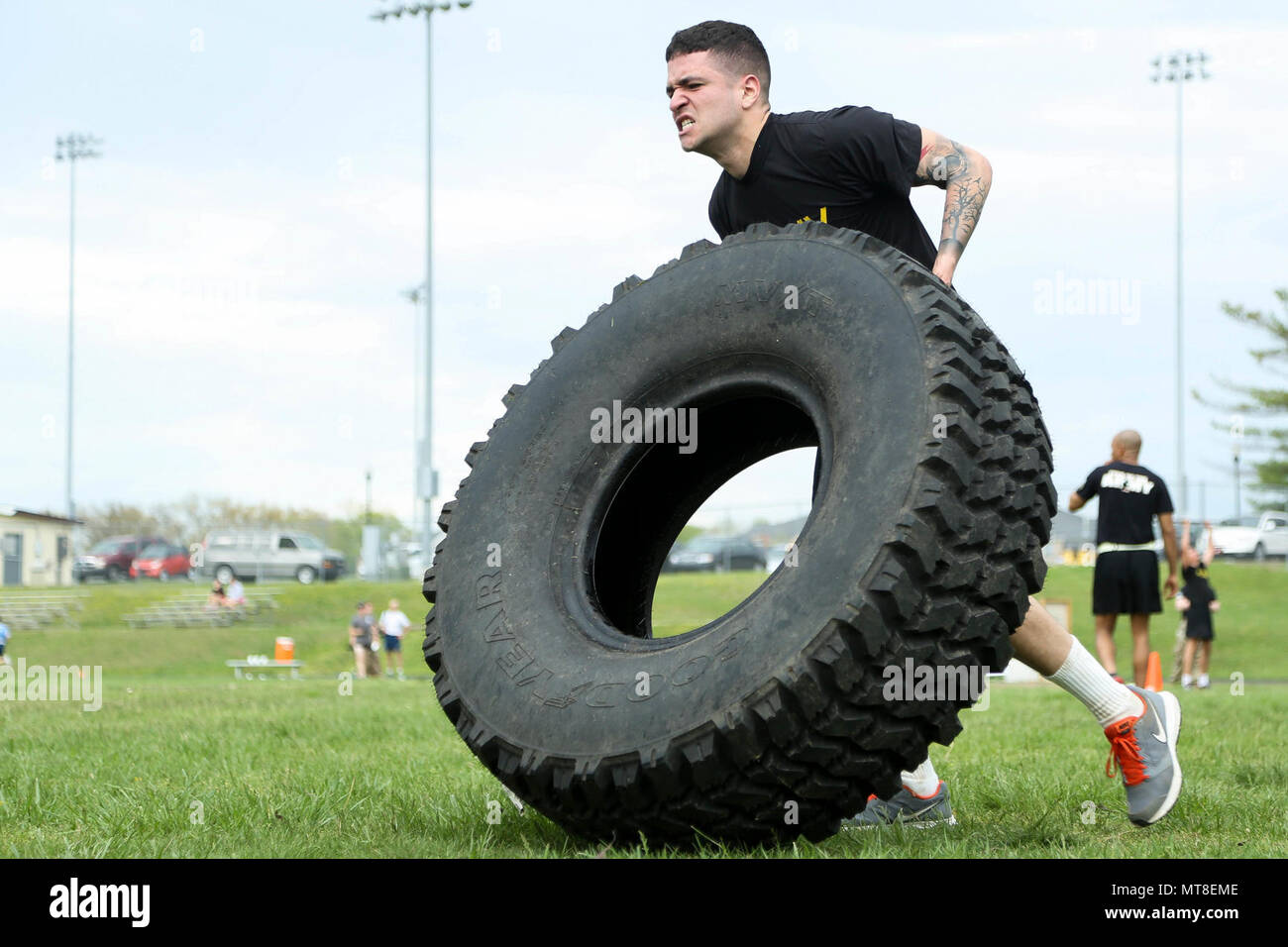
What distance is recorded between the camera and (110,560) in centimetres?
4519

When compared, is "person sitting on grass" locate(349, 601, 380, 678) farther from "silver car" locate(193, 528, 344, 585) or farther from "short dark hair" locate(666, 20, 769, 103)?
"short dark hair" locate(666, 20, 769, 103)

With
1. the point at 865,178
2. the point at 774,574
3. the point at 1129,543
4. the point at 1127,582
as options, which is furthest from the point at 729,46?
the point at 1127,582

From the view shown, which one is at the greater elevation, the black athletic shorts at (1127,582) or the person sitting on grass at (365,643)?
the black athletic shorts at (1127,582)

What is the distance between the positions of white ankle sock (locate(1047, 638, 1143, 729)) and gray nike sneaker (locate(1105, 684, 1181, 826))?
0.10 feet

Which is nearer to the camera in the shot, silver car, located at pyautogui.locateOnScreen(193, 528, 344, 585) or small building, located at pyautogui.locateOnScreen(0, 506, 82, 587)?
silver car, located at pyautogui.locateOnScreen(193, 528, 344, 585)

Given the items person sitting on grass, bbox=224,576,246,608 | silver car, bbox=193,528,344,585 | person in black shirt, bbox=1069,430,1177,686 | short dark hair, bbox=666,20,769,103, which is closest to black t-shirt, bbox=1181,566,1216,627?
person in black shirt, bbox=1069,430,1177,686

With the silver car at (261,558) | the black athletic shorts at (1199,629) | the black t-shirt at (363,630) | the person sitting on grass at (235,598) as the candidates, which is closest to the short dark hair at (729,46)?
the black athletic shorts at (1199,629)

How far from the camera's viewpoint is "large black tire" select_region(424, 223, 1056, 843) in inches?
107

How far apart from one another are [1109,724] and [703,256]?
1.80m

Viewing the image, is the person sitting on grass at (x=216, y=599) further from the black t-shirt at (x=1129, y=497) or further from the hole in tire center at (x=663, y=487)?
the hole in tire center at (x=663, y=487)

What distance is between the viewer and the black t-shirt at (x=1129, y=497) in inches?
375

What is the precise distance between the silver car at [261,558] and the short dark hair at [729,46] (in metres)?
39.8

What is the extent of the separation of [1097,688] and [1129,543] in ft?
20.5
